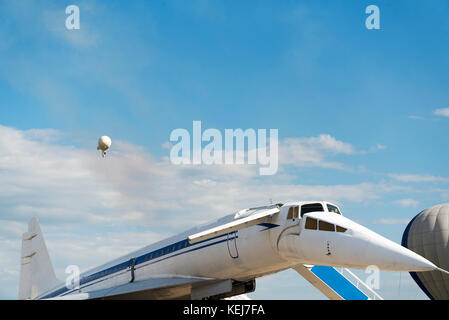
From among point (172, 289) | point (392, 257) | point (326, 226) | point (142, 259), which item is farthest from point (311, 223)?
point (142, 259)

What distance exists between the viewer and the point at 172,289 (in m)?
20.7

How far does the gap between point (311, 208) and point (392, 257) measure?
3.20 m

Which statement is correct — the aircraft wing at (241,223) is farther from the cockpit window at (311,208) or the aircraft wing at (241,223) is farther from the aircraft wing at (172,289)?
the aircraft wing at (172,289)

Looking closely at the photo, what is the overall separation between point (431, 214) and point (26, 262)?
3522cm

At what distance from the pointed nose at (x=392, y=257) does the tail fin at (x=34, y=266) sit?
26.9m

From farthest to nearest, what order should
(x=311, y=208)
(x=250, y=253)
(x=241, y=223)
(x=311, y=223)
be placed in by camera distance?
(x=250, y=253) < (x=241, y=223) < (x=311, y=208) < (x=311, y=223)

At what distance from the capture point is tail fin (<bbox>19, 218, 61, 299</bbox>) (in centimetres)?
3694

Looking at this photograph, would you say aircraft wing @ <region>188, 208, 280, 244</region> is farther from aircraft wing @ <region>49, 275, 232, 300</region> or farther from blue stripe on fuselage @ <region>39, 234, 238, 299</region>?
aircraft wing @ <region>49, 275, 232, 300</region>

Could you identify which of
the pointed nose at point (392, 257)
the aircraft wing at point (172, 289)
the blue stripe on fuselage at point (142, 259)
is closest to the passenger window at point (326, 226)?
the pointed nose at point (392, 257)

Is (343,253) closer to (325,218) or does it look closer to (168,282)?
(325,218)

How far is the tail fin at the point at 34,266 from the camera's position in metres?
36.9

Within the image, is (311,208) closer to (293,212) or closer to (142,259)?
(293,212)

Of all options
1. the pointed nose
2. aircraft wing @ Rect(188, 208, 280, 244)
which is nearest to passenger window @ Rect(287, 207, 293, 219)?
aircraft wing @ Rect(188, 208, 280, 244)
